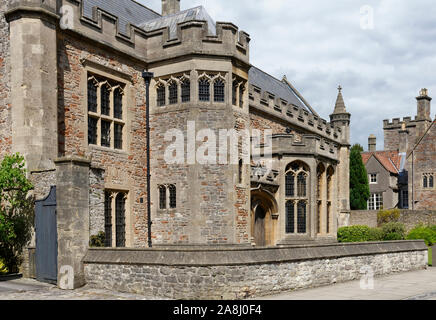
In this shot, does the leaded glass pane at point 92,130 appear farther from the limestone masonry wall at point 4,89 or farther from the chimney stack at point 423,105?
the chimney stack at point 423,105

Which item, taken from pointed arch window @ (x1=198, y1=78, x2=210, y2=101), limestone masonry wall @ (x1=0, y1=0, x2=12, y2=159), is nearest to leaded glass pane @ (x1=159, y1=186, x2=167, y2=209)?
pointed arch window @ (x1=198, y1=78, x2=210, y2=101)

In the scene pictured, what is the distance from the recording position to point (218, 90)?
61.5 feet

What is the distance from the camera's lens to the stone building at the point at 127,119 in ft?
47.5

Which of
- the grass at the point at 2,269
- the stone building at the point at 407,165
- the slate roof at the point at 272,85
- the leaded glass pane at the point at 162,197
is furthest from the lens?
the stone building at the point at 407,165

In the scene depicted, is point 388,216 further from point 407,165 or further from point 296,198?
point 296,198

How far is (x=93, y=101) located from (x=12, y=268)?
616 cm

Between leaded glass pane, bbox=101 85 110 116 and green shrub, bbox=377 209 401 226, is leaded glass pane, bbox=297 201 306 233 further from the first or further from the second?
green shrub, bbox=377 209 401 226

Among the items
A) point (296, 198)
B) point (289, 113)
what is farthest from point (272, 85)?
point (296, 198)

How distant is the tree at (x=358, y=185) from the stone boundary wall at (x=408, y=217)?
7.93 metres

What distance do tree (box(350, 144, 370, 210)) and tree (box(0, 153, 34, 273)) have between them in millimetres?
37418

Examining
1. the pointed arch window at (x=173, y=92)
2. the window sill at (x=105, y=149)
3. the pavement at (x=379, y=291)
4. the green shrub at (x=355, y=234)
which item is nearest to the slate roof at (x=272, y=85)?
the green shrub at (x=355, y=234)

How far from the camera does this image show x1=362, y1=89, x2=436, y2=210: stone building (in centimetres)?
4512

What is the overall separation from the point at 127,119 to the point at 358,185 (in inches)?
1306
